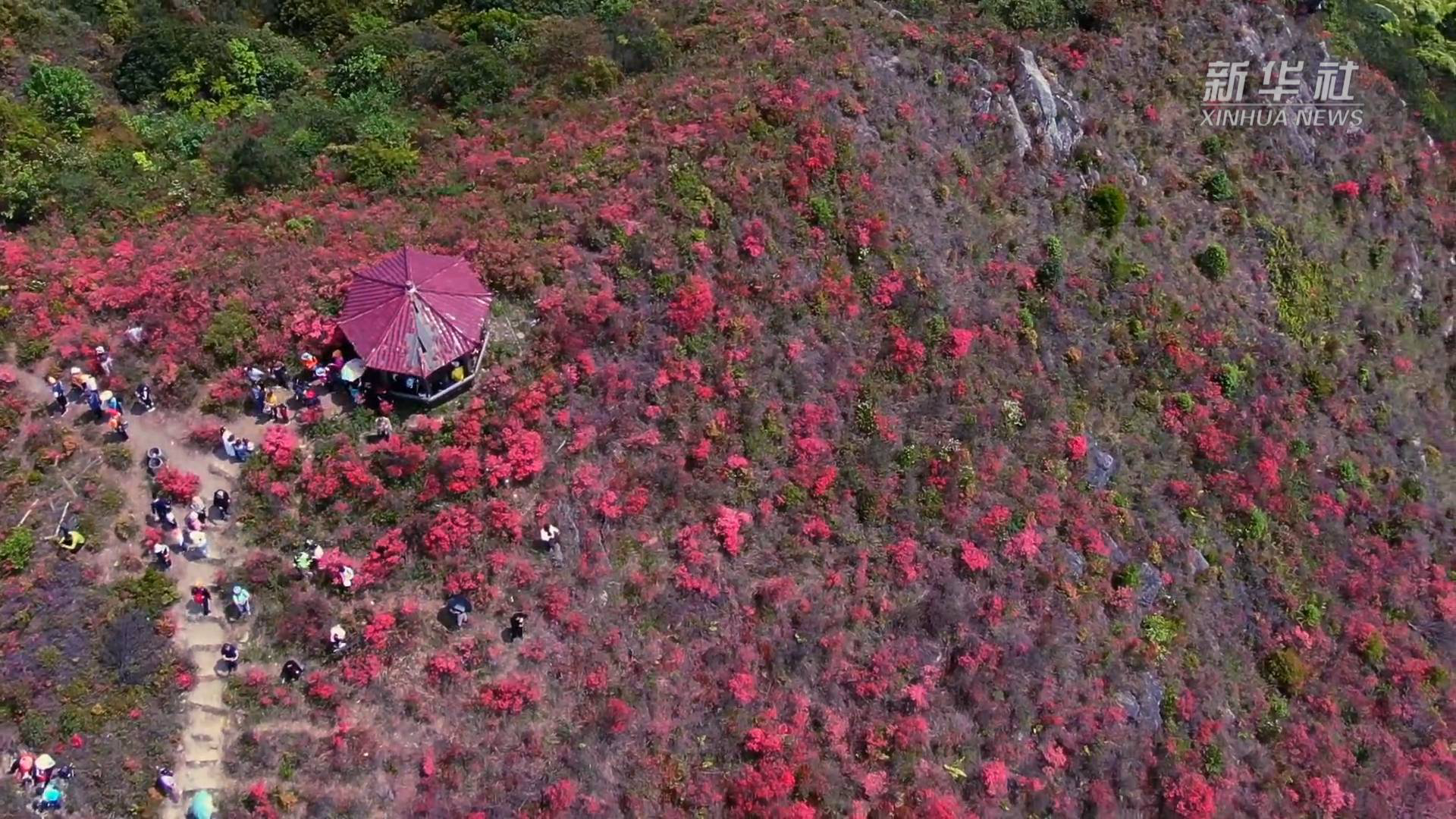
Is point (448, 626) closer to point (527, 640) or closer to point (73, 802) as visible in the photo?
point (527, 640)

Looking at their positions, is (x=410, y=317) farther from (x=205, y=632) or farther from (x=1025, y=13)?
(x=1025, y=13)

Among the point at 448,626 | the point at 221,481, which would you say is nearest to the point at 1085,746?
the point at 448,626

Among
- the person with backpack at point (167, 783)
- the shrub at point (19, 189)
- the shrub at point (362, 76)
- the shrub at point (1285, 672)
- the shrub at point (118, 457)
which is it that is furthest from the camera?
the shrub at point (362, 76)

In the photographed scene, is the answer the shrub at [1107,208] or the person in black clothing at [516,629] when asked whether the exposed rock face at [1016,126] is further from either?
the person in black clothing at [516,629]

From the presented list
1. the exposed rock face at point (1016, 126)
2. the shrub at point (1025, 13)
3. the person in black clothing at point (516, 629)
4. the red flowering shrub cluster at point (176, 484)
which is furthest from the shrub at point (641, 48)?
the person in black clothing at point (516, 629)

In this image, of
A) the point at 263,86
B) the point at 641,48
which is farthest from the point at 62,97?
the point at 641,48

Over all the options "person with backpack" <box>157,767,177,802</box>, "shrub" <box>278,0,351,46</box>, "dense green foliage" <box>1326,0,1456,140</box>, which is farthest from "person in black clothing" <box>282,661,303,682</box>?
"dense green foliage" <box>1326,0,1456,140</box>

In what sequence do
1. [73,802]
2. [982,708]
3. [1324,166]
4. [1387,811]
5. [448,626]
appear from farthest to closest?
[1324,166]
[1387,811]
[982,708]
[448,626]
[73,802]
